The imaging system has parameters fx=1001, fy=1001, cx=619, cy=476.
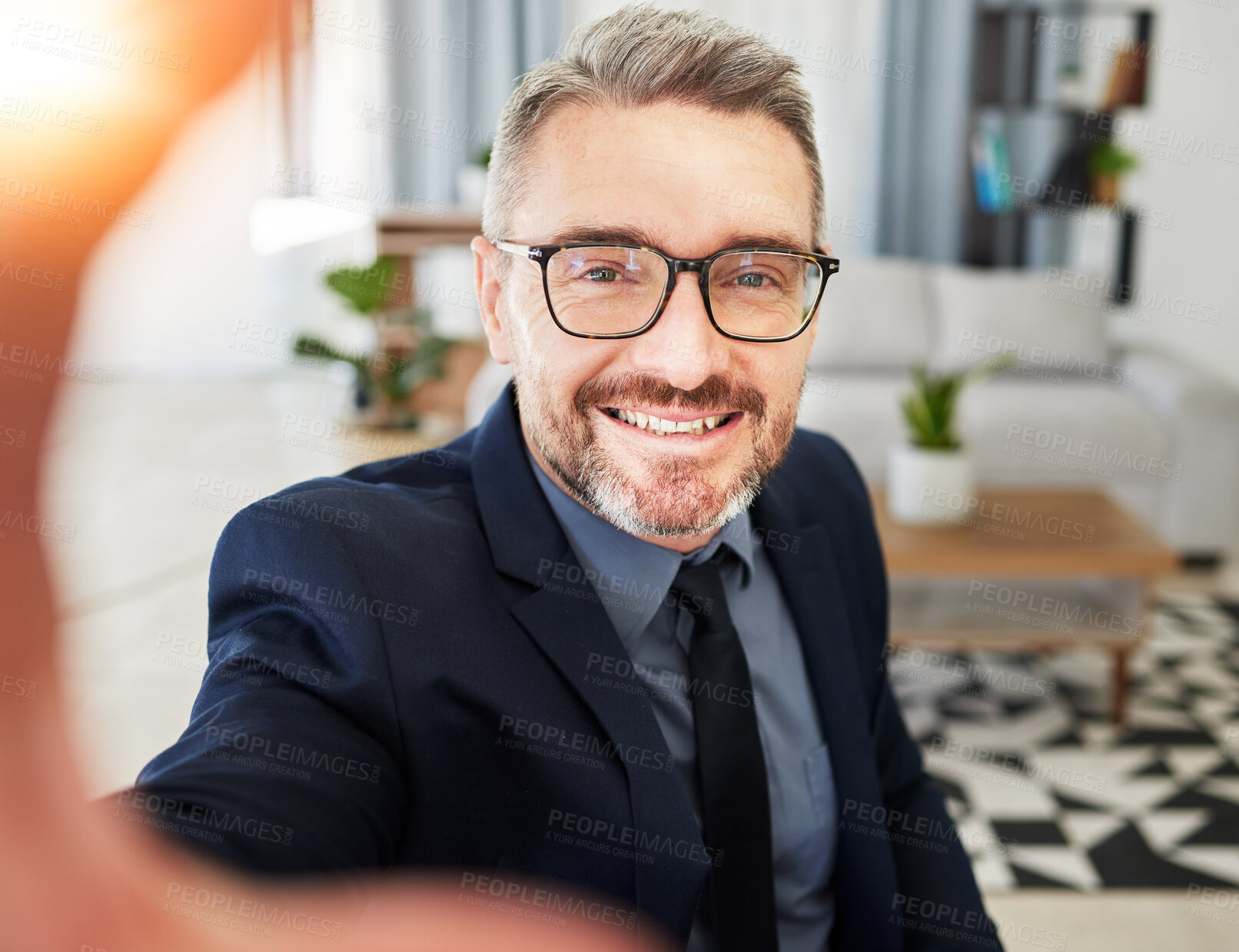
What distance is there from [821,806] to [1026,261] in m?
4.93

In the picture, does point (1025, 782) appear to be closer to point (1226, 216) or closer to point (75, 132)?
point (75, 132)

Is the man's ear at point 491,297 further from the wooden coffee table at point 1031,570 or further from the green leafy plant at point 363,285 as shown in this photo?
the green leafy plant at point 363,285

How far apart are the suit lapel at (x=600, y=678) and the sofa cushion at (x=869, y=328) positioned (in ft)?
10.6

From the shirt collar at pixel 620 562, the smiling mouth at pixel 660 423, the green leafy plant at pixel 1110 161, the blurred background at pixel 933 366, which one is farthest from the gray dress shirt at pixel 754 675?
the green leafy plant at pixel 1110 161

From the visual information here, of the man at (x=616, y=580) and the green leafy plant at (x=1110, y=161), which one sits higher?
the green leafy plant at (x=1110, y=161)

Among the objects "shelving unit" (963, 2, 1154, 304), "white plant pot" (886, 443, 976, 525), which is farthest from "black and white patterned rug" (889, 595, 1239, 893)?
"shelving unit" (963, 2, 1154, 304)

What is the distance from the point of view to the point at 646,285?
834 millimetres

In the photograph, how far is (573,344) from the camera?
859 mm

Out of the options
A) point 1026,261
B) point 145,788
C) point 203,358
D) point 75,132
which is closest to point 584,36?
point 145,788

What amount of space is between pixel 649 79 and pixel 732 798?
24.5 inches

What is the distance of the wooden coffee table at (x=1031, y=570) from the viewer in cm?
246

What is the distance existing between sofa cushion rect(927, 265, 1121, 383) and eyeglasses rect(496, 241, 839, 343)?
11.1 feet

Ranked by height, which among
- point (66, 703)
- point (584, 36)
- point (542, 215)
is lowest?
point (66, 703)

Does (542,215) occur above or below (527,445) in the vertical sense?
above
